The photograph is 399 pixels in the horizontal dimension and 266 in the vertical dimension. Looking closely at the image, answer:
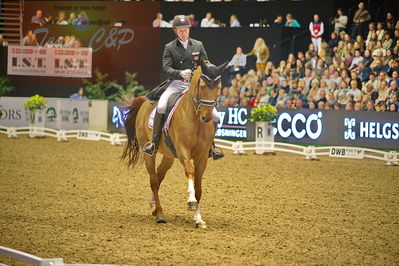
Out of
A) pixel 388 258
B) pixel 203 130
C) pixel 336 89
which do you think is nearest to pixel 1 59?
pixel 336 89

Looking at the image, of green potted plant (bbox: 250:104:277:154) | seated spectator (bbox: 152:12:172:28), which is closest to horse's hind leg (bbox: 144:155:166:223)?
green potted plant (bbox: 250:104:277:154)

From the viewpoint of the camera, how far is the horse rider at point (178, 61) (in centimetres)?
945

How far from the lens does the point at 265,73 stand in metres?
23.3

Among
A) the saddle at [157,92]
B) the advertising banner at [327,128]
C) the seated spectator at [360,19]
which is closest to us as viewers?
the saddle at [157,92]

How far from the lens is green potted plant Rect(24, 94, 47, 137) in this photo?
76.4ft

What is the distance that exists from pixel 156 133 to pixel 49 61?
1924 centimetres

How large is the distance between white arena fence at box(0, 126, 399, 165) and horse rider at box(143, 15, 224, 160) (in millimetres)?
8593

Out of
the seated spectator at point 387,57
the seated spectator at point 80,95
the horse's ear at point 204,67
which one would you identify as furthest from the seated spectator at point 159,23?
the horse's ear at point 204,67

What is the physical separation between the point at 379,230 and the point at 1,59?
74.7ft

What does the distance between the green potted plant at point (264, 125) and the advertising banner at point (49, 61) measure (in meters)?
10.0

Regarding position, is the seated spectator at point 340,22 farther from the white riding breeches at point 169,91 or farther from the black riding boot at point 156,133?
the black riding boot at point 156,133

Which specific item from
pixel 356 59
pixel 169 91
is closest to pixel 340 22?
pixel 356 59

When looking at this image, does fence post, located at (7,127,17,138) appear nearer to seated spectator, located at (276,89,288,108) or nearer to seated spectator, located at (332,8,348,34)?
seated spectator, located at (276,89,288,108)

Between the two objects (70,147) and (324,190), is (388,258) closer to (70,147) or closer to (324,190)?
(324,190)
